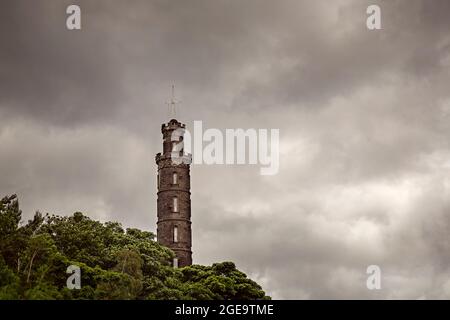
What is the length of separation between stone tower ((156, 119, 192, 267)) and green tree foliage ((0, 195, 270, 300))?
7.35 m

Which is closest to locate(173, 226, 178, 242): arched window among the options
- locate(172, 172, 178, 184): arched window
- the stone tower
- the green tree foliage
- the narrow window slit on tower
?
the stone tower

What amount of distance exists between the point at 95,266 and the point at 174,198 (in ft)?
87.0

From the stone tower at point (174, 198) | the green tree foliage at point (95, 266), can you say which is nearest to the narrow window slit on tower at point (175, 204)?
the stone tower at point (174, 198)

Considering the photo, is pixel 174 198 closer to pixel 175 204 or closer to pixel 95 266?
pixel 175 204

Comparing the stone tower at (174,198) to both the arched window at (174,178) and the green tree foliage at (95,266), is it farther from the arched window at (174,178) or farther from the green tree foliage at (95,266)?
the green tree foliage at (95,266)

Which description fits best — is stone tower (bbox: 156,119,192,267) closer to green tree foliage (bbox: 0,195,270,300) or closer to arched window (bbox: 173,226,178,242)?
arched window (bbox: 173,226,178,242)

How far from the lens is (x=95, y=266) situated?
51.6 m

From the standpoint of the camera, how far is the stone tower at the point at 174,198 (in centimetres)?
7631

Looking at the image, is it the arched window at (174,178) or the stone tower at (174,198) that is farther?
the arched window at (174,178)

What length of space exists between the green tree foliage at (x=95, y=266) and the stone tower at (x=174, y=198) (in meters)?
7.35

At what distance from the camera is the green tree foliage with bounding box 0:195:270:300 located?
42031 mm

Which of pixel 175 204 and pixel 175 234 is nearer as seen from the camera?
pixel 175 234

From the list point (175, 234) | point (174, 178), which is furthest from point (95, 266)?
point (174, 178)

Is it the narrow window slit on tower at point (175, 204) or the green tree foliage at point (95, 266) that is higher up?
the narrow window slit on tower at point (175, 204)
